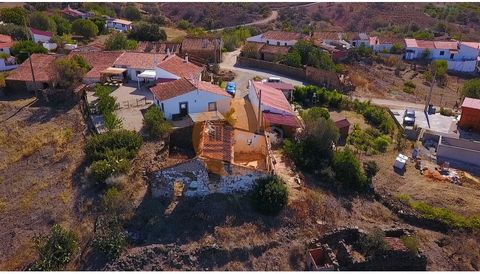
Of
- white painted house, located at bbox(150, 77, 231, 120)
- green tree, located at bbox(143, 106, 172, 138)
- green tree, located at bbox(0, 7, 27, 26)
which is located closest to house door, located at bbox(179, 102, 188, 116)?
white painted house, located at bbox(150, 77, 231, 120)

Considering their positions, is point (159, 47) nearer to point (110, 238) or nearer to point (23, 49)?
point (23, 49)

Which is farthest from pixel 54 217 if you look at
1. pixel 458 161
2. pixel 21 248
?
pixel 458 161

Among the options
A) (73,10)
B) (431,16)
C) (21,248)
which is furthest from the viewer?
(431,16)

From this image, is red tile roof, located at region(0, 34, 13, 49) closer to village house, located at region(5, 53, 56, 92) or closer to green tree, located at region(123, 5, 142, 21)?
village house, located at region(5, 53, 56, 92)

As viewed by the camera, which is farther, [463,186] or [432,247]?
[463,186]

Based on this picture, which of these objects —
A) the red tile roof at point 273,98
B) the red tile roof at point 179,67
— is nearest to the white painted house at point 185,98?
the red tile roof at point 273,98

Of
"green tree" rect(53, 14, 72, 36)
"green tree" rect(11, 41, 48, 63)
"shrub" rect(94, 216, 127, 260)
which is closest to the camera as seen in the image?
"shrub" rect(94, 216, 127, 260)

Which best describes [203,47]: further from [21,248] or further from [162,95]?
[21,248]
